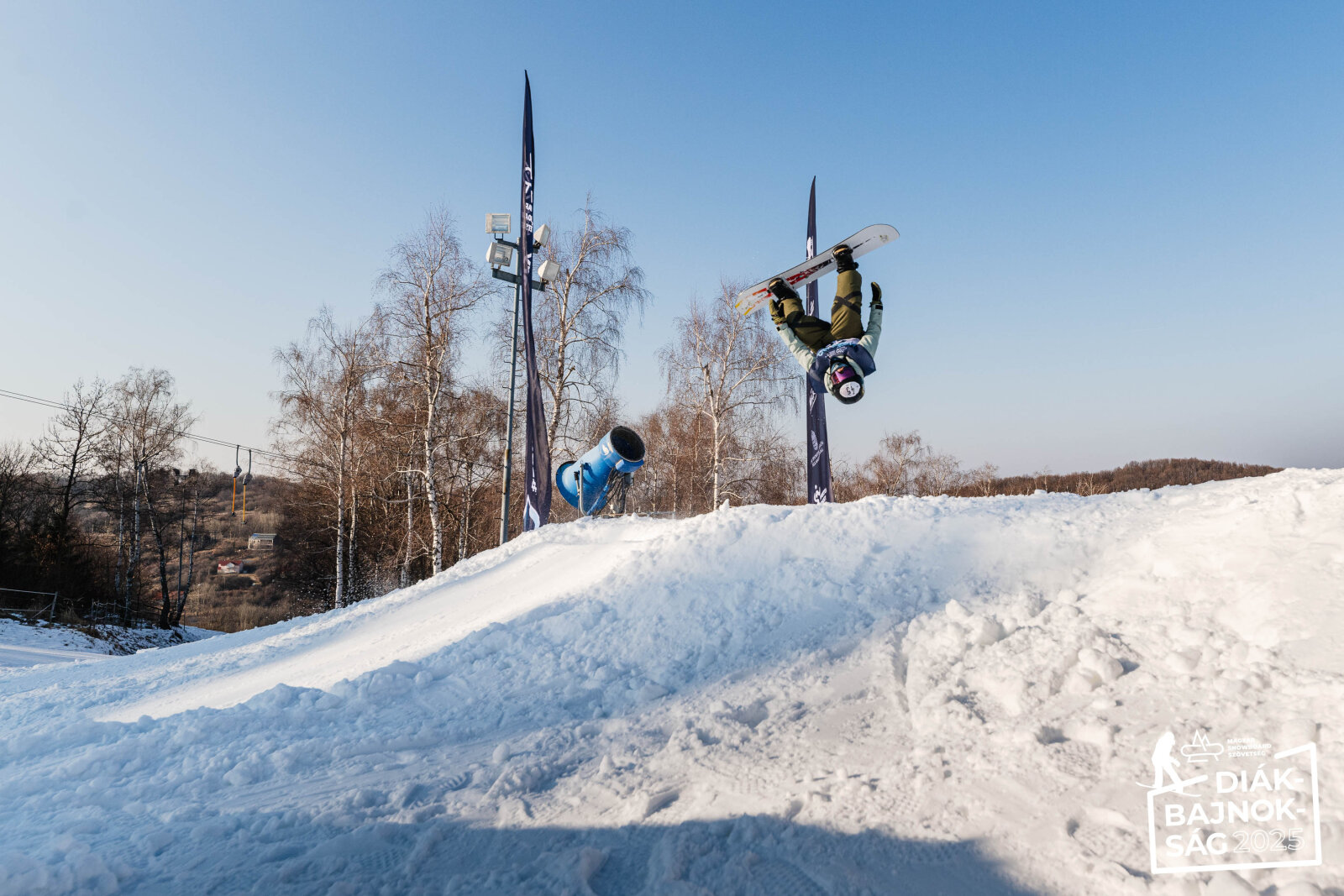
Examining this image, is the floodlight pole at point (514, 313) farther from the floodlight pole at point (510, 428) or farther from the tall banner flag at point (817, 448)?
the tall banner flag at point (817, 448)

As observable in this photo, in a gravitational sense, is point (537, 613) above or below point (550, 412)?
below

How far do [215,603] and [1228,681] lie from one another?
44.7 meters

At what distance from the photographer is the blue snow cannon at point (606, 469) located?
10.6 metres

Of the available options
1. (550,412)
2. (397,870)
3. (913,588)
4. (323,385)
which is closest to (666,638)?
(913,588)

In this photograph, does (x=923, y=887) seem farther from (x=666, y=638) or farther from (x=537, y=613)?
(x=537, y=613)

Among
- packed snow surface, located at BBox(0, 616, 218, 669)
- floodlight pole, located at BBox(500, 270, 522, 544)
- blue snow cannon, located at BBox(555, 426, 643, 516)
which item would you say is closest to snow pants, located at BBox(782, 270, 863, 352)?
blue snow cannon, located at BBox(555, 426, 643, 516)

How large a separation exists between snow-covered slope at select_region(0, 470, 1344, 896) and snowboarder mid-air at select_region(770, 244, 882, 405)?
5.48ft

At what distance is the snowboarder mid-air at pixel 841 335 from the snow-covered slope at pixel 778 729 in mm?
1670

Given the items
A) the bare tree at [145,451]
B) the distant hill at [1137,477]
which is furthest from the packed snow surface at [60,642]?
the distant hill at [1137,477]

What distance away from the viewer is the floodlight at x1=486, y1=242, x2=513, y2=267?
42.4 ft

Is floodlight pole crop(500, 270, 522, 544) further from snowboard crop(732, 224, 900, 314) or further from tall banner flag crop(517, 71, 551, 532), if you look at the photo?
snowboard crop(732, 224, 900, 314)

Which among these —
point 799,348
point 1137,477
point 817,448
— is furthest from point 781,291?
point 1137,477

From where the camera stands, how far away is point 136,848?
257 centimetres

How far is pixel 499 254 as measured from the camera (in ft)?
42.7
